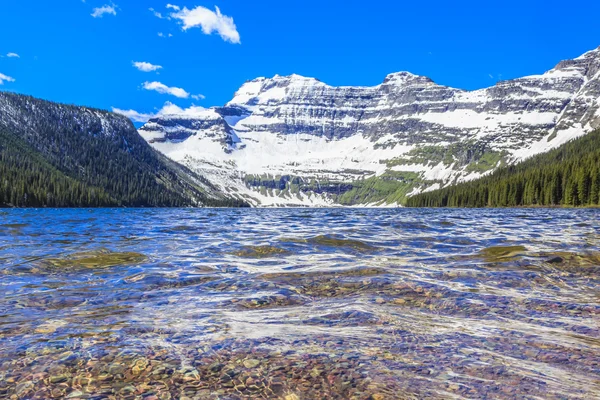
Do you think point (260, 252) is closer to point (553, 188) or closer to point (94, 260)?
point (94, 260)

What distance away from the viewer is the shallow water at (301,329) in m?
6.58

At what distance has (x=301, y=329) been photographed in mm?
9266

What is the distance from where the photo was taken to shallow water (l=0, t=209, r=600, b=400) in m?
6.58

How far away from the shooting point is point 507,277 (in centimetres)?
1498

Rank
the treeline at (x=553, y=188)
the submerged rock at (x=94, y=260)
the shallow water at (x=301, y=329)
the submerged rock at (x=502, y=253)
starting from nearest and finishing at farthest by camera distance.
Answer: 1. the shallow water at (x=301, y=329)
2. the submerged rock at (x=94, y=260)
3. the submerged rock at (x=502, y=253)
4. the treeline at (x=553, y=188)

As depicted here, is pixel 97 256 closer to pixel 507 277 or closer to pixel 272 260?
pixel 272 260

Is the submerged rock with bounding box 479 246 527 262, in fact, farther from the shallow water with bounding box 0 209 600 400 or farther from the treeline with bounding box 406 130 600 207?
the treeline with bounding box 406 130 600 207

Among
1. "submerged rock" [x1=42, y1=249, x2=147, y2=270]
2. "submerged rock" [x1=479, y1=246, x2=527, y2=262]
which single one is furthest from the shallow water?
"submerged rock" [x1=479, y1=246, x2=527, y2=262]

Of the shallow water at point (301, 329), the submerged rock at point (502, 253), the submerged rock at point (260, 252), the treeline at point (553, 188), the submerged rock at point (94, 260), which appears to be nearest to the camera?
the shallow water at point (301, 329)

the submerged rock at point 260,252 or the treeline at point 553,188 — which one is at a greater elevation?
the treeline at point 553,188

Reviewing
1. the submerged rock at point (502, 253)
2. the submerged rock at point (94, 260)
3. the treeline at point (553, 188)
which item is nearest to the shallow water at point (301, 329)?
the submerged rock at point (94, 260)

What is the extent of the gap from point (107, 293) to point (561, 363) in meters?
11.0

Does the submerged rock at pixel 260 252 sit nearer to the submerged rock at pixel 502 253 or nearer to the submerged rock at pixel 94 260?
the submerged rock at pixel 94 260

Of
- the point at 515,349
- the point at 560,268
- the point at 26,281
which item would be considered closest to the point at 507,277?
the point at 560,268
